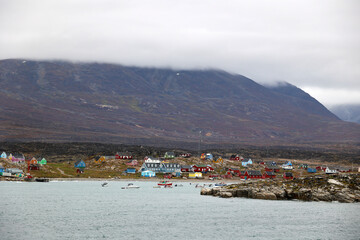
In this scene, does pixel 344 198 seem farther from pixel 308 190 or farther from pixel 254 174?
pixel 254 174

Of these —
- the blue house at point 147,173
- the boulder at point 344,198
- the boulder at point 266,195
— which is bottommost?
the blue house at point 147,173

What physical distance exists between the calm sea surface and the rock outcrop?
12.4 ft

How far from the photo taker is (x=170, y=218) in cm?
8619

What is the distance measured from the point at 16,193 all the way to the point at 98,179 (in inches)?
2193

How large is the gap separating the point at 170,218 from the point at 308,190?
131 feet

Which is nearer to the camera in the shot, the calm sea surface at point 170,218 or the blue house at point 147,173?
the calm sea surface at point 170,218

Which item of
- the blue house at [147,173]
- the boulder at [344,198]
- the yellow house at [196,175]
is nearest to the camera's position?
the boulder at [344,198]

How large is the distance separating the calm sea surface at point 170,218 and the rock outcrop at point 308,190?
3.78m

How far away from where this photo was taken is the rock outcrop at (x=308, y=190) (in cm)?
10808

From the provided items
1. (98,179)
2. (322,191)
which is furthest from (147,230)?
(98,179)

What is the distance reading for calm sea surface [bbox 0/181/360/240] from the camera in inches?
2808

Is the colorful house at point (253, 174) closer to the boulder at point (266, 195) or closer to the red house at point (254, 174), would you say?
the red house at point (254, 174)

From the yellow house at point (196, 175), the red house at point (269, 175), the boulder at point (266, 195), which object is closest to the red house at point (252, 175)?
the red house at point (269, 175)

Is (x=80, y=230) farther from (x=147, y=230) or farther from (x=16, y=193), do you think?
(x=16, y=193)
